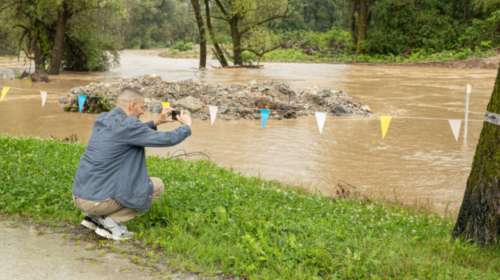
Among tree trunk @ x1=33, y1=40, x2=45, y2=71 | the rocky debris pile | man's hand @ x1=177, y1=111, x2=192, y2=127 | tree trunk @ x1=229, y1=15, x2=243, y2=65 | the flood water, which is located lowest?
the flood water

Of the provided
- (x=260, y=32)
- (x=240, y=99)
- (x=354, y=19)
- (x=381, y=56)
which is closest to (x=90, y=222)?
(x=240, y=99)

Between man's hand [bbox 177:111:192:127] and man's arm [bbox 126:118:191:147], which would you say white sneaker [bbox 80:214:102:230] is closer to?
man's arm [bbox 126:118:191:147]

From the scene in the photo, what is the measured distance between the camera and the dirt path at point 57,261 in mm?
3834

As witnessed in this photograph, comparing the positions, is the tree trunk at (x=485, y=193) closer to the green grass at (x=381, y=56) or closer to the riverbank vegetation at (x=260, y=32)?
the riverbank vegetation at (x=260, y=32)

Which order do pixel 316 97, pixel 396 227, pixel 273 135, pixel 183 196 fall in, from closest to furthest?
pixel 396 227 < pixel 183 196 < pixel 273 135 < pixel 316 97

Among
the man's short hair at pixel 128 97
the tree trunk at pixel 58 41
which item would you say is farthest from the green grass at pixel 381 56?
the man's short hair at pixel 128 97

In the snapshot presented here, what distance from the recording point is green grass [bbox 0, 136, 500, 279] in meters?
3.86

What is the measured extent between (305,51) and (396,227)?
50.3 metres

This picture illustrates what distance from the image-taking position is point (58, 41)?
28.7 m

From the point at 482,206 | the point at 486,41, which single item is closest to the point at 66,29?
the point at 482,206

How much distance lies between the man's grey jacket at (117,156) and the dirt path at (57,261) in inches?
21.1

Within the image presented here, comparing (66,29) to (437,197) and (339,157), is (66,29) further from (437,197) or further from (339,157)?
(437,197)

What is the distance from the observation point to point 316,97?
17891mm

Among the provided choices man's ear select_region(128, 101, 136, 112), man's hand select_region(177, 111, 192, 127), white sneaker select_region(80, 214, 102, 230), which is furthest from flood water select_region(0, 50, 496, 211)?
man's ear select_region(128, 101, 136, 112)
